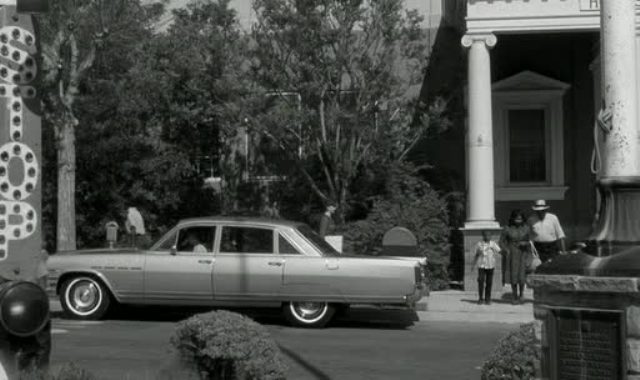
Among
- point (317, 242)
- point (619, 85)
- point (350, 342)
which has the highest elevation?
point (619, 85)

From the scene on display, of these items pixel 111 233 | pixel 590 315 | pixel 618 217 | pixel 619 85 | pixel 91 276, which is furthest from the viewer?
pixel 111 233

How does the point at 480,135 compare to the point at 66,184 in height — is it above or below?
above

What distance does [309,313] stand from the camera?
14414 mm

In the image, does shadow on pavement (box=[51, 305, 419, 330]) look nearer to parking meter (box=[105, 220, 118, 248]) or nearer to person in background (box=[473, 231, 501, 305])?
person in background (box=[473, 231, 501, 305])

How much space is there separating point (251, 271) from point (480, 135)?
639 centimetres

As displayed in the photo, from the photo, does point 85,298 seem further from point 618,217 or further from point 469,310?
point 618,217

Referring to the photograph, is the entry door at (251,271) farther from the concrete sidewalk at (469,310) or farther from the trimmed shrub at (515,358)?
the trimmed shrub at (515,358)

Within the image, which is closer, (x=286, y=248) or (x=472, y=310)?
(x=286, y=248)

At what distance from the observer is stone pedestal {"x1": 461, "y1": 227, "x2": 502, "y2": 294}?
18.6 meters

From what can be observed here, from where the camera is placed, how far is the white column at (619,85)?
22.2 feet

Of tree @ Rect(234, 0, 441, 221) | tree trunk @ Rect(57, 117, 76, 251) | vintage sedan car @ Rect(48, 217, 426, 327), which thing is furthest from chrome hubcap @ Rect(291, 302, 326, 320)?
tree trunk @ Rect(57, 117, 76, 251)

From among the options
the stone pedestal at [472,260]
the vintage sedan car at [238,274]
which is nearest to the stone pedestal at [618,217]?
the vintage sedan car at [238,274]

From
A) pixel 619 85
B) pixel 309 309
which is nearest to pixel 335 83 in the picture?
pixel 309 309

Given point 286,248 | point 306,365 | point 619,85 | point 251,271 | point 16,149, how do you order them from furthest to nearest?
point 286,248 < point 251,271 < point 306,365 < point 619,85 < point 16,149
